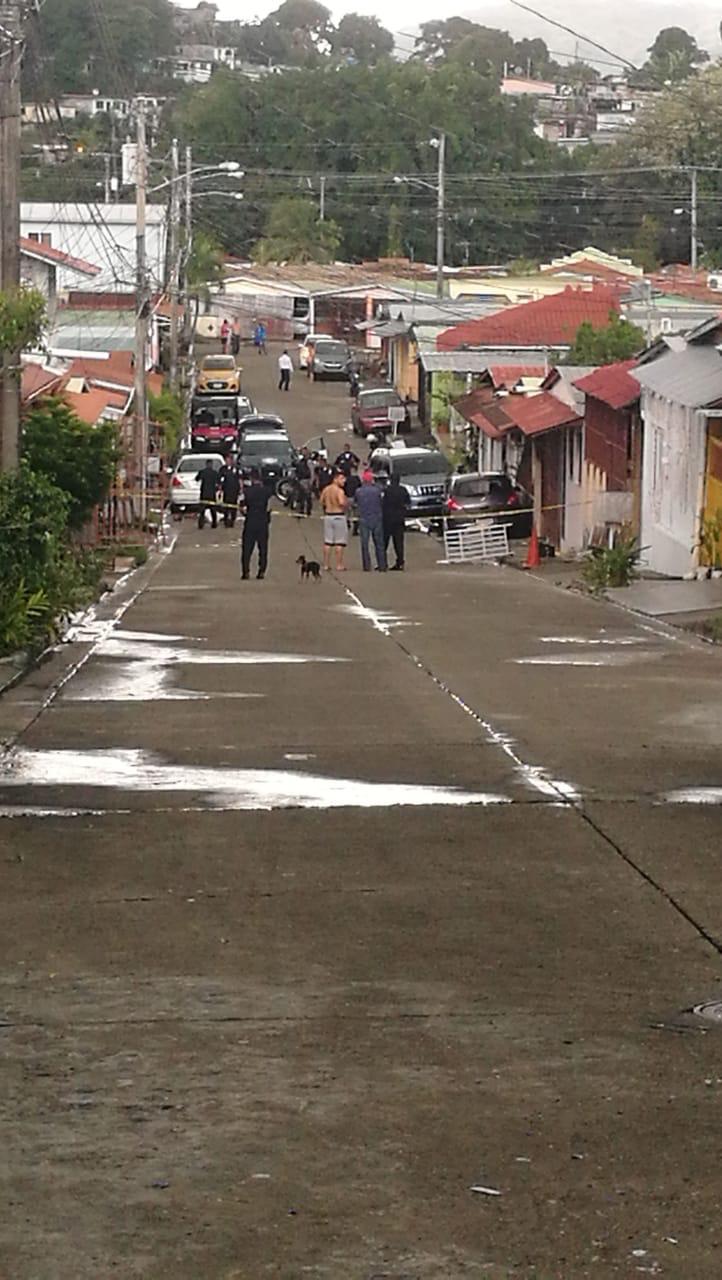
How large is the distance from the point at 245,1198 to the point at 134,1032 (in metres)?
1.71

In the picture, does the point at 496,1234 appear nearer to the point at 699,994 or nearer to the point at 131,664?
the point at 699,994

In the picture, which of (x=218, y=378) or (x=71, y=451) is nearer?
(x=71, y=451)

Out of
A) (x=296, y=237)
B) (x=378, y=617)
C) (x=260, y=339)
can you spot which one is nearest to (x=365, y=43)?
(x=296, y=237)

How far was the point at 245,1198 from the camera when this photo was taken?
581 cm

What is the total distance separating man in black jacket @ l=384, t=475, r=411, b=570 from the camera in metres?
37.1

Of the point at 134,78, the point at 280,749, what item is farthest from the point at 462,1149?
the point at 134,78

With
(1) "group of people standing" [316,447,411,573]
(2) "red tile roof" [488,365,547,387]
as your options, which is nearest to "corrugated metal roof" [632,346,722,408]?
(1) "group of people standing" [316,447,411,573]

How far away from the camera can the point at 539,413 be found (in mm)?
47906

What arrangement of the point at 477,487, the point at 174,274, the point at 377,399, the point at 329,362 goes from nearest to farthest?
the point at 477,487
the point at 174,274
the point at 377,399
the point at 329,362

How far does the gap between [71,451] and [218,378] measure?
51678 millimetres

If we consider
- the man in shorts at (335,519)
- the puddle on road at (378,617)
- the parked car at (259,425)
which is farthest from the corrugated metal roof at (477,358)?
the puddle on road at (378,617)

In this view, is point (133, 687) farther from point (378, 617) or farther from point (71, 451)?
point (71, 451)

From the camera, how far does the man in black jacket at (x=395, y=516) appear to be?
3706 centimetres

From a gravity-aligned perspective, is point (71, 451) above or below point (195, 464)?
above
